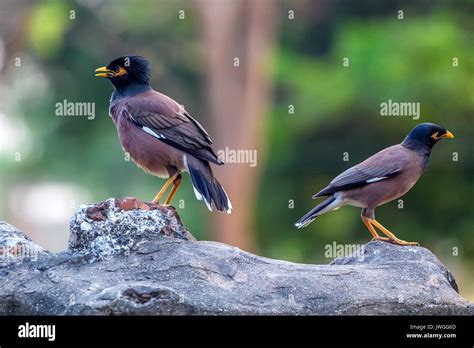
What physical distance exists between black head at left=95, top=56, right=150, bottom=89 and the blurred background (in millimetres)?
7531

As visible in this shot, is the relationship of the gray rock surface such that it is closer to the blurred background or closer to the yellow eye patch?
the yellow eye patch

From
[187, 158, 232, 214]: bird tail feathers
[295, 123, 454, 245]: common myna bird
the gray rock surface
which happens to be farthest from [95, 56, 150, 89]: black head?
the gray rock surface

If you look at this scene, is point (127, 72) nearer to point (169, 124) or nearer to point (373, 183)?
point (169, 124)

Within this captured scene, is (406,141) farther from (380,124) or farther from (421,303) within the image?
(380,124)

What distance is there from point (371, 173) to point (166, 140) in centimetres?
170

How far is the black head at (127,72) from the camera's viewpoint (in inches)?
342

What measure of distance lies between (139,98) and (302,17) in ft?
41.5

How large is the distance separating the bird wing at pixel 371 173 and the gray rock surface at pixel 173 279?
1.27 metres

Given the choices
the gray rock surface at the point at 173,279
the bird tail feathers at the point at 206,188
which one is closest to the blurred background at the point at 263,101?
the bird tail feathers at the point at 206,188

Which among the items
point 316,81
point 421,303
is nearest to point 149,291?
point 421,303

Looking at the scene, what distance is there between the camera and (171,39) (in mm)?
20547

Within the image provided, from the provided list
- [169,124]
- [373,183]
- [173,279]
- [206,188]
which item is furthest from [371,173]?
[173,279]

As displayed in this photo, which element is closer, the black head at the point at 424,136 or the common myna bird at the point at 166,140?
the common myna bird at the point at 166,140

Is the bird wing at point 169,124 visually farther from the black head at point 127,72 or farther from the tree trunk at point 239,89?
the tree trunk at point 239,89
